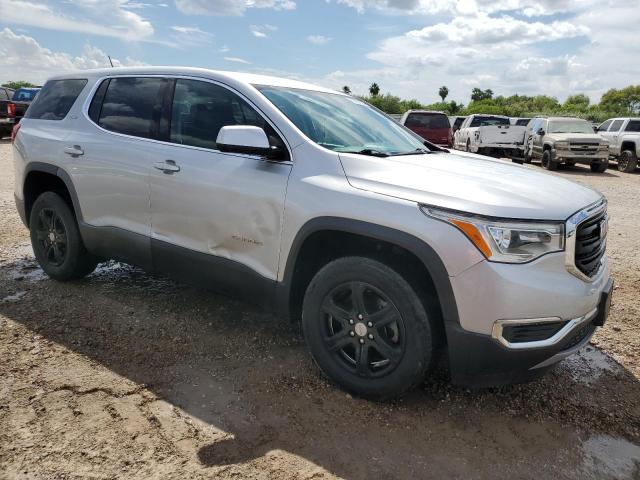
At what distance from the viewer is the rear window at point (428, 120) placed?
707 inches

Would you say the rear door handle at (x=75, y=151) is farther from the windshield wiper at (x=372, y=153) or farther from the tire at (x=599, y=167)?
the tire at (x=599, y=167)

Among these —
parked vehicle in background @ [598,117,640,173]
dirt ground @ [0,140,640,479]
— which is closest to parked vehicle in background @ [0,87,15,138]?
dirt ground @ [0,140,640,479]

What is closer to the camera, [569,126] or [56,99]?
[56,99]

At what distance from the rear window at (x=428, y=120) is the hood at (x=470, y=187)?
50.0 ft

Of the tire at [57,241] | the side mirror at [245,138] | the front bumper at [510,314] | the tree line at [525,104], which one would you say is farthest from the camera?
the tree line at [525,104]

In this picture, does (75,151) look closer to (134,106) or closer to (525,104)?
(134,106)

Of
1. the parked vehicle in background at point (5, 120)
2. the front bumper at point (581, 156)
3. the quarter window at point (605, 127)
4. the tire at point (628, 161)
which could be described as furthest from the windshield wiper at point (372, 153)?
the quarter window at point (605, 127)

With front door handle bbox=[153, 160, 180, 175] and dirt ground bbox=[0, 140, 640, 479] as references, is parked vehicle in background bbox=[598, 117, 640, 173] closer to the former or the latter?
dirt ground bbox=[0, 140, 640, 479]

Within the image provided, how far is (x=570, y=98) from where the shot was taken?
76.4 metres

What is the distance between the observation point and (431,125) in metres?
17.9

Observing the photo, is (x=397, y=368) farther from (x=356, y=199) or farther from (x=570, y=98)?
(x=570, y=98)

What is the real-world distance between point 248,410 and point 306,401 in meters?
0.33

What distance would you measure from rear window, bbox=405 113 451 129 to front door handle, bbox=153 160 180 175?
50.2ft

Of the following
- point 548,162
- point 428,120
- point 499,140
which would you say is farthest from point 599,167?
point 428,120
